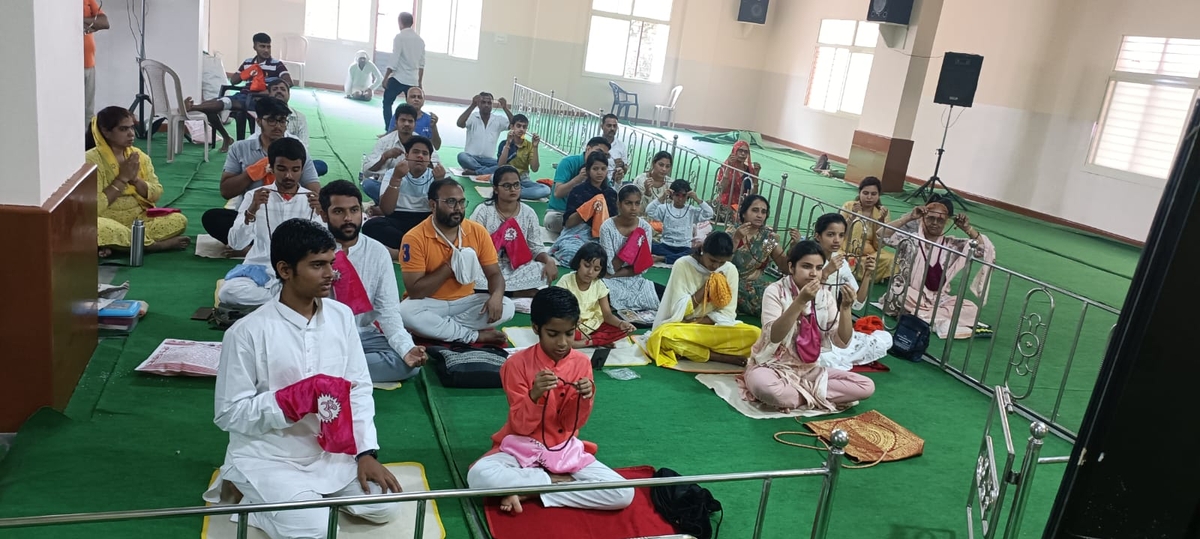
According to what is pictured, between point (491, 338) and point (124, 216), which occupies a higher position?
point (124, 216)

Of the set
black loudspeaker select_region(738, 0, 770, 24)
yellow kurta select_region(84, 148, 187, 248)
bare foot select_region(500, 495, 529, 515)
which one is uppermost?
black loudspeaker select_region(738, 0, 770, 24)

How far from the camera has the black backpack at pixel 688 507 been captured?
321 cm

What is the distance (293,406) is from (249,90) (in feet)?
26.2

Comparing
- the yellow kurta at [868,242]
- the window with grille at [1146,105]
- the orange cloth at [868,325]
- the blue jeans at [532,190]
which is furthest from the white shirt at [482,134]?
the window with grille at [1146,105]

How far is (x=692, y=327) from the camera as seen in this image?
5047 mm

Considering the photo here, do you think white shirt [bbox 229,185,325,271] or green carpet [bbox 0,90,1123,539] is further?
white shirt [bbox 229,185,325,271]

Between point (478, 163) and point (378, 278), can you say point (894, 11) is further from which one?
point (378, 278)

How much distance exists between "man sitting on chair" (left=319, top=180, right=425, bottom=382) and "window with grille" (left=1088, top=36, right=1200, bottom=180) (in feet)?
34.3

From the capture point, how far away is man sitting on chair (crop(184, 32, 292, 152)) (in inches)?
370

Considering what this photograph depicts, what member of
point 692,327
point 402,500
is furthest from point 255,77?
point 402,500

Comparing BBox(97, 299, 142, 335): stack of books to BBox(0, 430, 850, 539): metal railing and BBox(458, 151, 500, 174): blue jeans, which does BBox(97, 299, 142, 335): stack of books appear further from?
BBox(458, 151, 500, 174): blue jeans

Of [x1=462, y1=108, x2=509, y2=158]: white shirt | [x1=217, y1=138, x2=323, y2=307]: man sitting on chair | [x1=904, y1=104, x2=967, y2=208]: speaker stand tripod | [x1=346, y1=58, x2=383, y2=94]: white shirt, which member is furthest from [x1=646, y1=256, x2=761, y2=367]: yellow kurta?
[x1=346, y1=58, x2=383, y2=94]: white shirt

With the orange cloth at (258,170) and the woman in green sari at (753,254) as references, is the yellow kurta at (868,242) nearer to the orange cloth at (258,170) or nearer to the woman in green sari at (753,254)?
the woman in green sari at (753,254)

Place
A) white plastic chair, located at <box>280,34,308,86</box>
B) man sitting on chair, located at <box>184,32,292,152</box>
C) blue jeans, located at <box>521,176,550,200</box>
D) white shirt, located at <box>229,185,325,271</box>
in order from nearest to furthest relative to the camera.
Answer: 1. white shirt, located at <box>229,185,325,271</box>
2. blue jeans, located at <box>521,176,550,200</box>
3. man sitting on chair, located at <box>184,32,292,152</box>
4. white plastic chair, located at <box>280,34,308,86</box>
